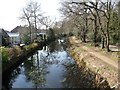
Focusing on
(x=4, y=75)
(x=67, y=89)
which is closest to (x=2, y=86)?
(x=4, y=75)

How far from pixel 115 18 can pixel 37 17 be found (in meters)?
39.3

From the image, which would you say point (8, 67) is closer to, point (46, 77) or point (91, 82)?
point (46, 77)

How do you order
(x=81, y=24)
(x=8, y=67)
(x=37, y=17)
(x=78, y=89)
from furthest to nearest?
1. (x=37, y=17)
2. (x=81, y=24)
3. (x=8, y=67)
4. (x=78, y=89)

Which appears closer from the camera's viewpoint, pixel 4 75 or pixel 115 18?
pixel 4 75

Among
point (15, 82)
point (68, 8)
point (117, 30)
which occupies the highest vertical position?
point (68, 8)

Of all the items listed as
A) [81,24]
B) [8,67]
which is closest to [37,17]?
[81,24]

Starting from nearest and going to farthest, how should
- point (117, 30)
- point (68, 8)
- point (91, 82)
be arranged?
point (91, 82), point (117, 30), point (68, 8)

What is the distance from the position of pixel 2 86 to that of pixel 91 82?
24.2ft

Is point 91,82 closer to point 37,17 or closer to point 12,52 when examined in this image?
point 12,52

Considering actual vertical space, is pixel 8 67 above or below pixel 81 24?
below

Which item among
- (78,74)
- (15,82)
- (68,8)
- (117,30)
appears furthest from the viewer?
(68,8)

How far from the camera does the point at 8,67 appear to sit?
26.9 meters

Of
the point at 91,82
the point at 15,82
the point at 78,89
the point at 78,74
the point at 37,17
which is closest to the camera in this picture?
the point at 78,89

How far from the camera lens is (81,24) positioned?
63.8 metres
